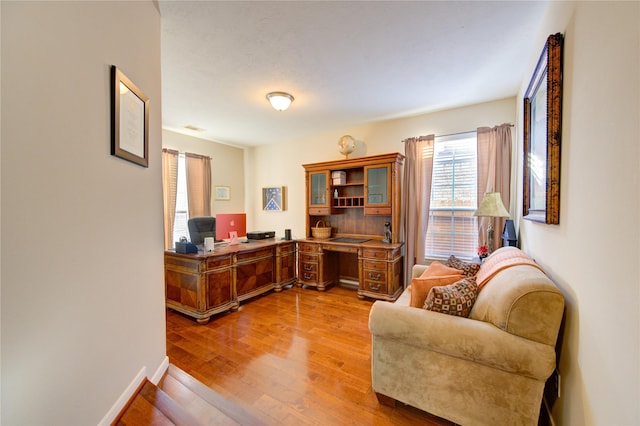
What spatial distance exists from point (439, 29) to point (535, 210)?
151 cm

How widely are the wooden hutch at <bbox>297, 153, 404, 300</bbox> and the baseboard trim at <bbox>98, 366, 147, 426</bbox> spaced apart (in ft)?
8.75

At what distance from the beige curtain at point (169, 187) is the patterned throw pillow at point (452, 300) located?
4083mm

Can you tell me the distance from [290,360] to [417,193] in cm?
265

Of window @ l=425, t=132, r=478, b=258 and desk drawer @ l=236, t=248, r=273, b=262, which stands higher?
window @ l=425, t=132, r=478, b=258

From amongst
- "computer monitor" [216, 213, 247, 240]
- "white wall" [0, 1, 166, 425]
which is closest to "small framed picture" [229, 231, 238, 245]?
"computer monitor" [216, 213, 247, 240]

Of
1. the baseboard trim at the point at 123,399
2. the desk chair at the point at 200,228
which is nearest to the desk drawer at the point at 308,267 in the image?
the desk chair at the point at 200,228

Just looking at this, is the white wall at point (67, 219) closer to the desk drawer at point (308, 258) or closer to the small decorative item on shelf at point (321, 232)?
the desk drawer at point (308, 258)

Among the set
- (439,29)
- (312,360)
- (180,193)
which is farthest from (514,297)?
(180,193)

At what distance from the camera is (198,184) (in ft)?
15.0

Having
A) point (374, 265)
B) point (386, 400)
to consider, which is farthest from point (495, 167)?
point (386, 400)

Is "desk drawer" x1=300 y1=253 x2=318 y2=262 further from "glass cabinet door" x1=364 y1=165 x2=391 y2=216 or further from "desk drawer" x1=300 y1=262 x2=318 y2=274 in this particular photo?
"glass cabinet door" x1=364 y1=165 x2=391 y2=216

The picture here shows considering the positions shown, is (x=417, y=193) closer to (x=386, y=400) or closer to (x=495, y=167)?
(x=495, y=167)

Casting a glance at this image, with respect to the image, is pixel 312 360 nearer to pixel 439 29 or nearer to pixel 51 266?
pixel 51 266

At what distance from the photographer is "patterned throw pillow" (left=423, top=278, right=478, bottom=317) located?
151 cm
